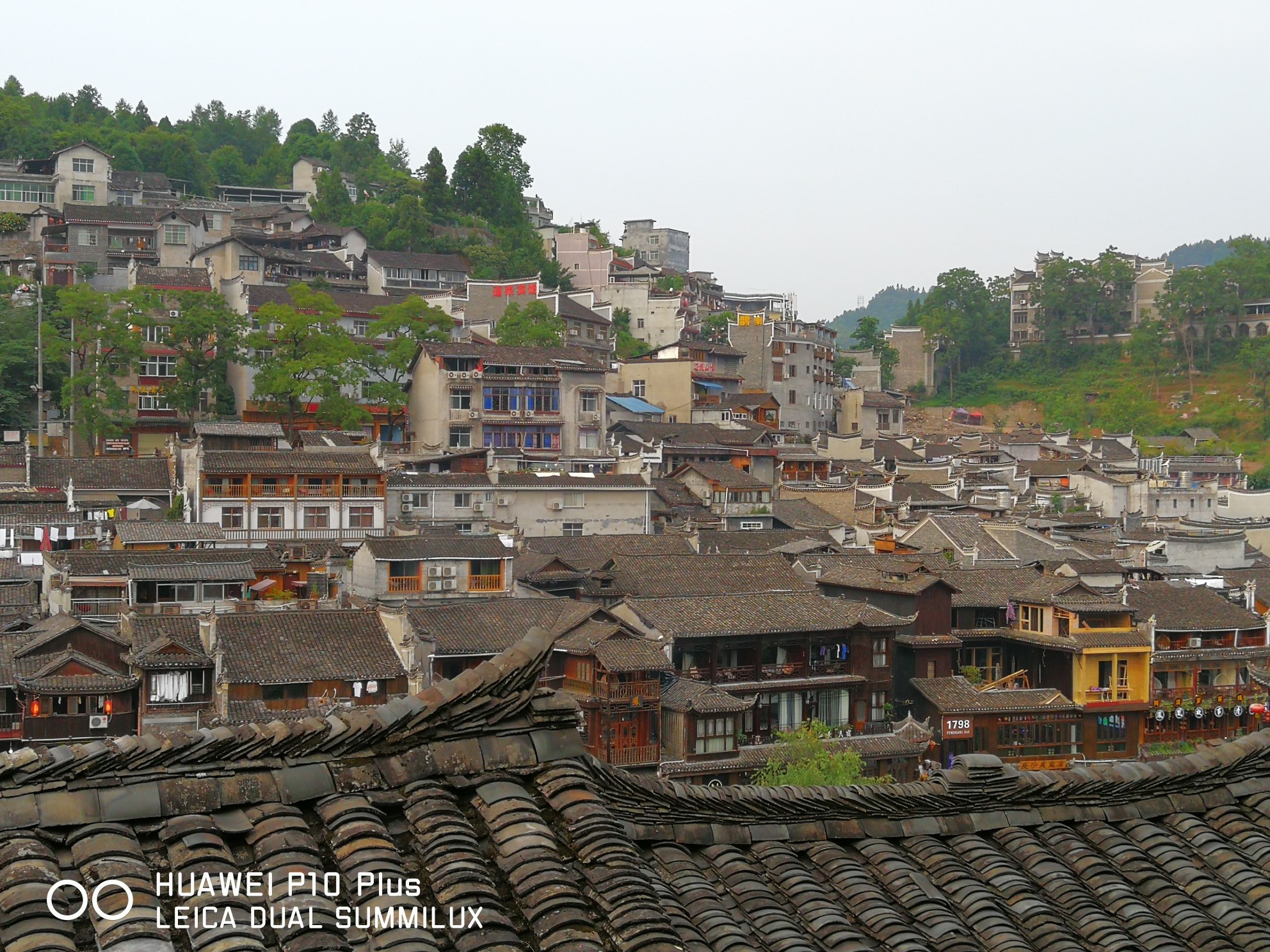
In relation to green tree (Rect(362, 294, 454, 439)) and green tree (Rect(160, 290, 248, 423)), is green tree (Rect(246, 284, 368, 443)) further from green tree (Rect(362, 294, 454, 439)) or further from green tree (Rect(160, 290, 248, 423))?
green tree (Rect(362, 294, 454, 439))

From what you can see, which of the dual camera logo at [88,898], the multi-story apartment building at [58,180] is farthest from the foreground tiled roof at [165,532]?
the multi-story apartment building at [58,180]

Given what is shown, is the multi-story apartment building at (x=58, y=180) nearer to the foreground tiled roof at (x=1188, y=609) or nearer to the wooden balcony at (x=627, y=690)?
the wooden balcony at (x=627, y=690)

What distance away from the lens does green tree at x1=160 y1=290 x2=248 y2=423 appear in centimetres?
5525

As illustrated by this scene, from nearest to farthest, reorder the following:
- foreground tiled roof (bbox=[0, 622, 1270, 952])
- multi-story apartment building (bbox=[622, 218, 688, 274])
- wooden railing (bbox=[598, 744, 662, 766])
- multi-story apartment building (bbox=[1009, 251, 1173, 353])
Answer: foreground tiled roof (bbox=[0, 622, 1270, 952]), wooden railing (bbox=[598, 744, 662, 766]), multi-story apartment building (bbox=[1009, 251, 1173, 353]), multi-story apartment building (bbox=[622, 218, 688, 274])

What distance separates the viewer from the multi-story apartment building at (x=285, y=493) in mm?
41750

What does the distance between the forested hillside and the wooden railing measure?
4994cm

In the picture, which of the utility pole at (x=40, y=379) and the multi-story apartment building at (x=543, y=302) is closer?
the utility pole at (x=40, y=379)

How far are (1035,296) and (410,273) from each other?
50.7m

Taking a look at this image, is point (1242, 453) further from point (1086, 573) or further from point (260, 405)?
point (260, 405)

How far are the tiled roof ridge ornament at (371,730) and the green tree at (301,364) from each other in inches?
1952

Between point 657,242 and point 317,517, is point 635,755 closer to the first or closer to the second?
point 317,517

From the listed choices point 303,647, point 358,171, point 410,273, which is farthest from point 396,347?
point 358,171

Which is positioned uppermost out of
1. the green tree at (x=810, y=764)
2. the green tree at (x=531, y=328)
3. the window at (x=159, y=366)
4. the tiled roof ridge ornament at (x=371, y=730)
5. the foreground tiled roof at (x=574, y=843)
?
the green tree at (x=531, y=328)

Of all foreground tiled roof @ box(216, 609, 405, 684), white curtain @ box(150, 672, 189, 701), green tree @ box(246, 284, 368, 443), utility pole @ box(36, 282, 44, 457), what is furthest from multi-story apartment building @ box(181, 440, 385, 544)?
utility pole @ box(36, 282, 44, 457)
